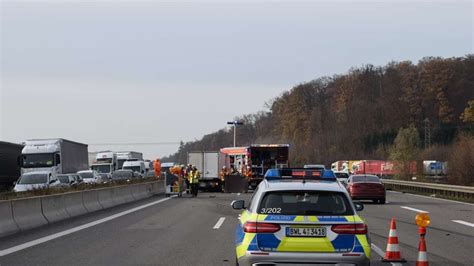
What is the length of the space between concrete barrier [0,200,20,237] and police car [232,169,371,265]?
8.53 metres

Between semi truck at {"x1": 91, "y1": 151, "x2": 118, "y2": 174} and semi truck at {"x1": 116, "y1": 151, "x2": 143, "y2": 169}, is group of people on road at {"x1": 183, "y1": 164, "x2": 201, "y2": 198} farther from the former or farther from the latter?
semi truck at {"x1": 116, "y1": 151, "x2": 143, "y2": 169}

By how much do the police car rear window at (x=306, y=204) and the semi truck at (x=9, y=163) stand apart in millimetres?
32075

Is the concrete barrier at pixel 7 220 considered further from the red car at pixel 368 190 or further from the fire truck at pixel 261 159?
the fire truck at pixel 261 159

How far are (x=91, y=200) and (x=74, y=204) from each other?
235 centimetres

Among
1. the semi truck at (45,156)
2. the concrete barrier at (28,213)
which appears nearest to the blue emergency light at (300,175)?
the concrete barrier at (28,213)

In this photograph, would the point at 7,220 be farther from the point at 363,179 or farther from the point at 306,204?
the point at 363,179

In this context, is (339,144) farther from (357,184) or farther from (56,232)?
(56,232)

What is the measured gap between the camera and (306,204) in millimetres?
8281

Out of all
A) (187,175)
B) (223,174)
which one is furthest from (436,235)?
(223,174)

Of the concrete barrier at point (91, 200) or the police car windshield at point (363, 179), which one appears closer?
the concrete barrier at point (91, 200)

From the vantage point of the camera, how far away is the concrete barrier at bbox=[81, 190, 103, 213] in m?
22.5

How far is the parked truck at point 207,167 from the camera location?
1679 inches

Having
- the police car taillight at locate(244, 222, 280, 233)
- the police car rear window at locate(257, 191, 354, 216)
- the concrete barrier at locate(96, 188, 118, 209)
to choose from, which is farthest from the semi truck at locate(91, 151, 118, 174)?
the police car taillight at locate(244, 222, 280, 233)

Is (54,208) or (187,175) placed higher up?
(187,175)
